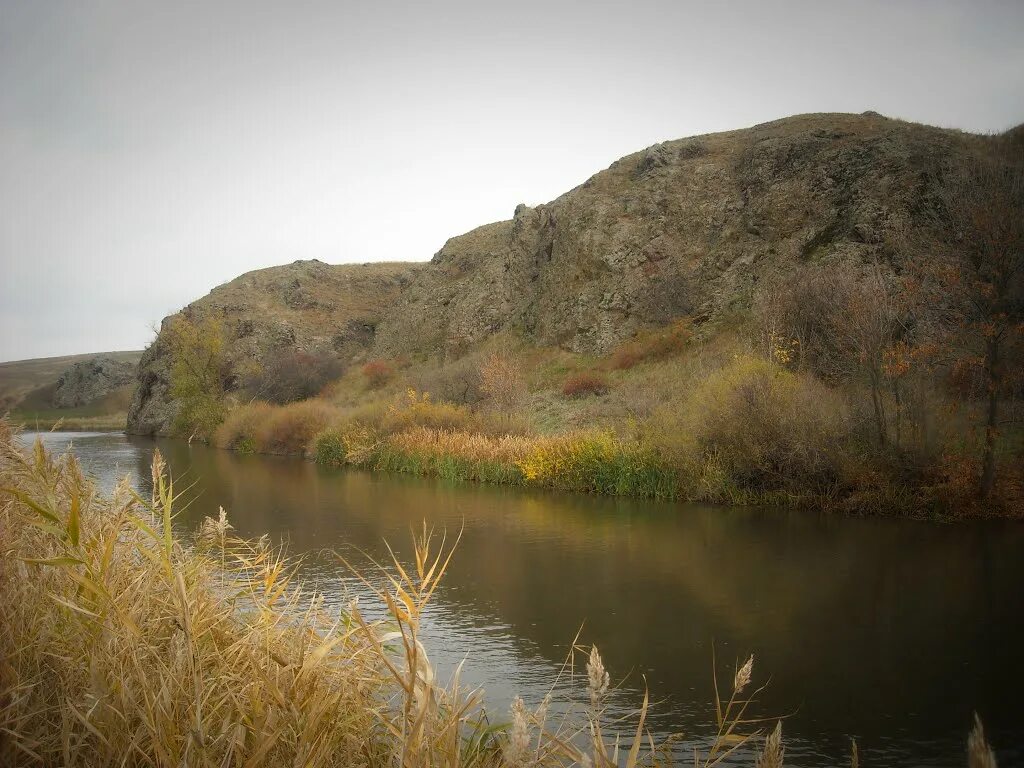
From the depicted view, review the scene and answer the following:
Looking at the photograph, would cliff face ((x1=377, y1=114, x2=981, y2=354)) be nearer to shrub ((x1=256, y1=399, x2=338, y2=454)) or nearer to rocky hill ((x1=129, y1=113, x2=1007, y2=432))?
rocky hill ((x1=129, y1=113, x2=1007, y2=432))

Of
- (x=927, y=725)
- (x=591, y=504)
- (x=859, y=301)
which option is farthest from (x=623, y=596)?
(x=859, y=301)

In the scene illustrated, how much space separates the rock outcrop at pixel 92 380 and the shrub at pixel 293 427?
38942 millimetres

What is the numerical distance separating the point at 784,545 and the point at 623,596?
4.43 meters

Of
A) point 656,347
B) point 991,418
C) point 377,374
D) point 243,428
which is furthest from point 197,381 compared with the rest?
point 991,418

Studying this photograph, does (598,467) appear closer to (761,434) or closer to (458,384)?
(761,434)

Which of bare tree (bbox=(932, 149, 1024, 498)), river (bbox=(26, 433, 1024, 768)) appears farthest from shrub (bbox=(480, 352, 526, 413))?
bare tree (bbox=(932, 149, 1024, 498))

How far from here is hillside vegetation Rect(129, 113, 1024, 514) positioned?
48.6 ft

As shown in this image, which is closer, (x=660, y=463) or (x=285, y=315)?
(x=660, y=463)

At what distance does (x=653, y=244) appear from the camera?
4075 centimetres

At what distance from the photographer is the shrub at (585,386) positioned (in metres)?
31.1

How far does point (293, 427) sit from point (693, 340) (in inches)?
784

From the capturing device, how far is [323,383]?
48.4 metres

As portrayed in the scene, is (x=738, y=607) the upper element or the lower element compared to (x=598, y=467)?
lower

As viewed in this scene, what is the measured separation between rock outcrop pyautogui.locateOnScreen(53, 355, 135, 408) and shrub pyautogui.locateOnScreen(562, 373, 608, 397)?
169 feet
